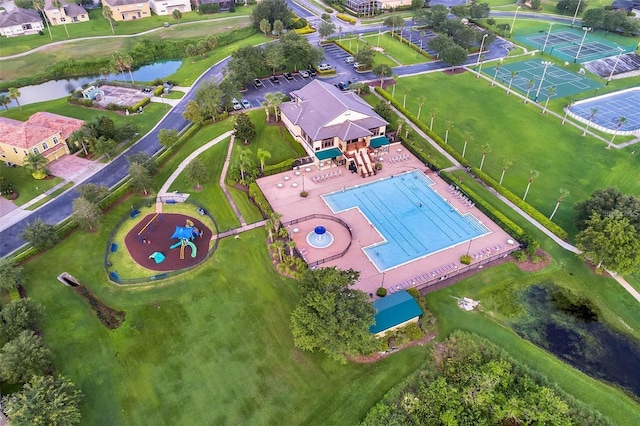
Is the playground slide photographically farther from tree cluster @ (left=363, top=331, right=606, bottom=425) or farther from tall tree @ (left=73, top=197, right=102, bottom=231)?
tree cluster @ (left=363, top=331, right=606, bottom=425)

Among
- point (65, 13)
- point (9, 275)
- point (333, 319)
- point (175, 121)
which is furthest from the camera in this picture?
point (65, 13)

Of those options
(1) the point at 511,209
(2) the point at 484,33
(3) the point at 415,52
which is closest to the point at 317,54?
(3) the point at 415,52

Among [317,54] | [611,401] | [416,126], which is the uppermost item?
[317,54]

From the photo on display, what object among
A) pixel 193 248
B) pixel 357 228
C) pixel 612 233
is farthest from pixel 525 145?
pixel 193 248

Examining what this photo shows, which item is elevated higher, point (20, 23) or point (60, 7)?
point (60, 7)

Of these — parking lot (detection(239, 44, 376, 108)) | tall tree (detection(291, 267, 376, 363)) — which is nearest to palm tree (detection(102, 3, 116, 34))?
parking lot (detection(239, 44, 376, 108))

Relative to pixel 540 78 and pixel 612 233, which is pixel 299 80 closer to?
pixel 540 78

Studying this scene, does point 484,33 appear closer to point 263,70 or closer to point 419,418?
point 263,70
